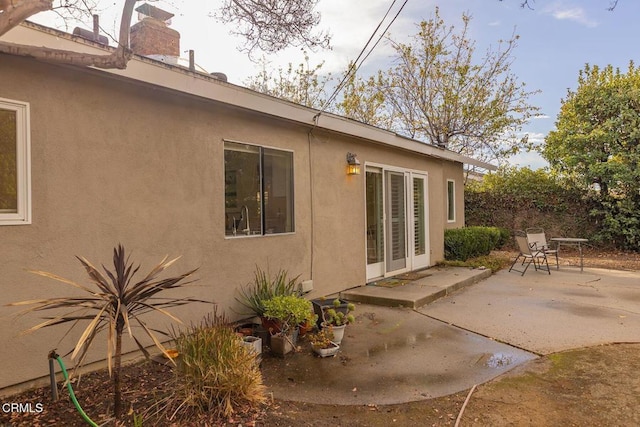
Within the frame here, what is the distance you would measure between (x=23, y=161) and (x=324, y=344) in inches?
118

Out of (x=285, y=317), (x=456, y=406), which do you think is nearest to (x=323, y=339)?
(x=285, y=317)

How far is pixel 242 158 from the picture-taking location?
5.02 meters

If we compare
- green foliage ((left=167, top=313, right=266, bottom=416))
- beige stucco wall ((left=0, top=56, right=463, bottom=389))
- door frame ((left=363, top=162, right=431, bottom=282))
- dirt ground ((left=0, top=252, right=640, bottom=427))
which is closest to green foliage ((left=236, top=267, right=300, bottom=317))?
beige stucco wall ((left=0, top=56, right=463, bottom=389))

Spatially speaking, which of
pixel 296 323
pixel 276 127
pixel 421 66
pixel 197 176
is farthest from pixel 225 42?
pixel 421 66

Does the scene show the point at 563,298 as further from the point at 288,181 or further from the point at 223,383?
the point at 223,383

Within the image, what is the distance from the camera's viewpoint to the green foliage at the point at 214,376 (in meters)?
2.74

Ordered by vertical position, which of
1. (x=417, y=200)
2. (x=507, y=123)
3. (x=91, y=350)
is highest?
(x=507, y=123)

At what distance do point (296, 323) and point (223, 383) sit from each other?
157 centimetres

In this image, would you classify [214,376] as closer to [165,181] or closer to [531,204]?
[165,181]

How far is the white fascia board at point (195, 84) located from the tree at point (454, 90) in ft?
33.3

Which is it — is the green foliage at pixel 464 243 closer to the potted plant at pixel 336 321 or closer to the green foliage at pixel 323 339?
the potted plant at pixel 336 321

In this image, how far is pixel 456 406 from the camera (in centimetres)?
Result: 304

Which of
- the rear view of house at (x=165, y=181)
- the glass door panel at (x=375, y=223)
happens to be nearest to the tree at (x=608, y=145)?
the glass door panel at (x=375, y=223)

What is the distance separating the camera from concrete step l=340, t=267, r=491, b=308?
238 inches
